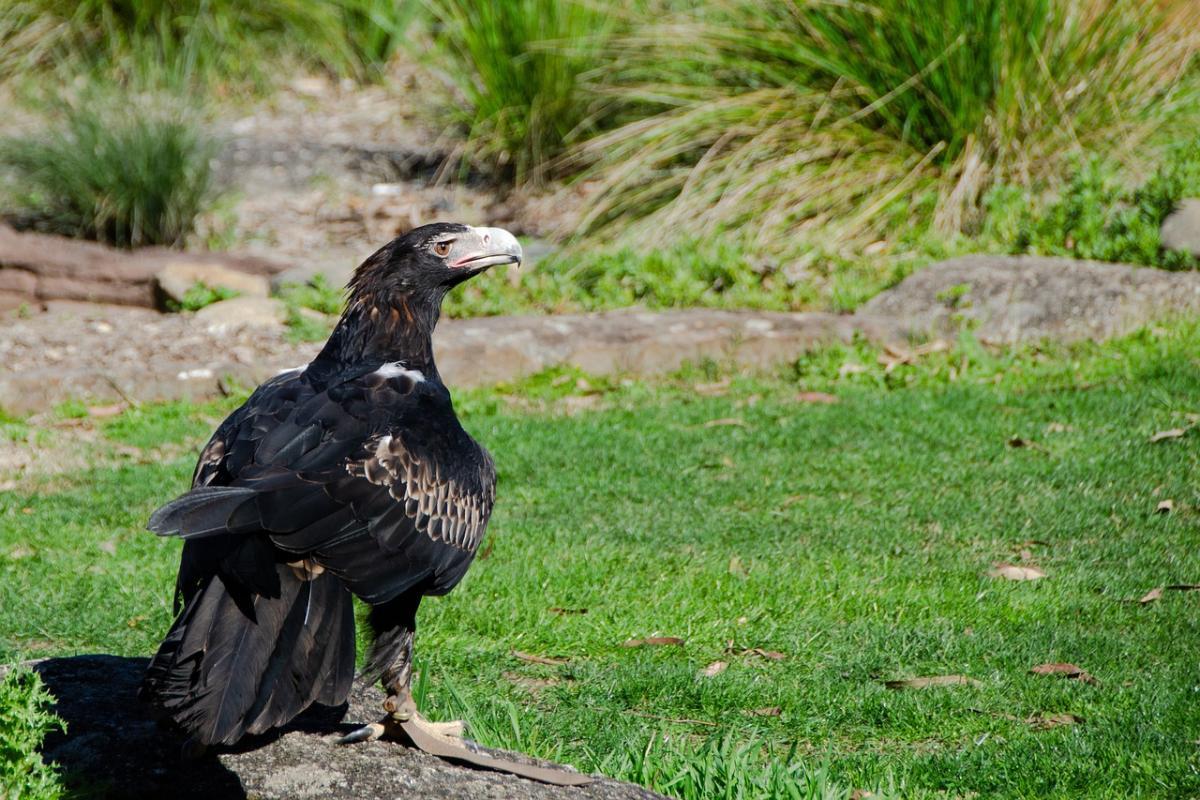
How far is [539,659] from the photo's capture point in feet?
16.4

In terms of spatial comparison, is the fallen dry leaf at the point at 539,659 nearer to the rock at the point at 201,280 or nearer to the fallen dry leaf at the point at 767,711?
the fallen dry leaf at the point at 767,711

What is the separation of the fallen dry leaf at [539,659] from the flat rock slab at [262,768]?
1.04 metres

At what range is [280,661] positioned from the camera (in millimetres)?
3221

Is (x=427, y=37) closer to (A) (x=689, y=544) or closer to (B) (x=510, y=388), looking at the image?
(B) (x=510, y=388)

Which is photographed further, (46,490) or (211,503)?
(46,490)

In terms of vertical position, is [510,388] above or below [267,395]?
below

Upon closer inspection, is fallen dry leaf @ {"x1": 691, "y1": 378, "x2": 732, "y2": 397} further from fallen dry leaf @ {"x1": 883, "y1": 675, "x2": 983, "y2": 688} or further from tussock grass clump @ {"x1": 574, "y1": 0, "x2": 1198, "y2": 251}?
fallen dry leaf @ {"x1": 883, "y1": 675, "x2": 983, "y2": 688}

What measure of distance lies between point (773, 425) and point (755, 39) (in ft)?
15.8

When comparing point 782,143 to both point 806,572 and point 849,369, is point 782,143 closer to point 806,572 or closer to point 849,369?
point 849,369

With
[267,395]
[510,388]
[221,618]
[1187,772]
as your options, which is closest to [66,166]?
[510,388]

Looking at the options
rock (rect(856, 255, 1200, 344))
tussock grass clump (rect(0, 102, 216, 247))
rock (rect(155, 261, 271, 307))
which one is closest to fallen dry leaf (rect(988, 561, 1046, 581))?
rock (rect(856, 255, 1200, 344))

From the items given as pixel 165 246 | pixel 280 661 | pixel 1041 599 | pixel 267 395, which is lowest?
pixel 165 246

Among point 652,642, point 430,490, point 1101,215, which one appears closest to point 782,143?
point 1101,215

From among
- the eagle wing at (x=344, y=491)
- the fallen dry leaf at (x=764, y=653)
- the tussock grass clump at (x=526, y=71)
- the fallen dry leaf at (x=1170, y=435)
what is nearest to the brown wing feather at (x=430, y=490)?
the eagle wing at (x=344, y=491)
